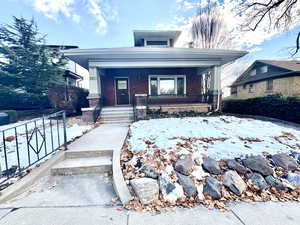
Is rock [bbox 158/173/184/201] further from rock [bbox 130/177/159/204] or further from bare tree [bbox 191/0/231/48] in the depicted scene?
bare tree [bbox 191/0/231/48]

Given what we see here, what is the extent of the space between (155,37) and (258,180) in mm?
11259

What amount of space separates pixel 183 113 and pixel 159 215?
6.37 metres

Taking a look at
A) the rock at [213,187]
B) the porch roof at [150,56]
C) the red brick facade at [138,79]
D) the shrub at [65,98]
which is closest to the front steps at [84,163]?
the rock at [213,187]

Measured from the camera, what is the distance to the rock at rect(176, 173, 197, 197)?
2.15 meters

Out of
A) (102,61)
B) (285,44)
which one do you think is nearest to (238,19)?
(285,44)

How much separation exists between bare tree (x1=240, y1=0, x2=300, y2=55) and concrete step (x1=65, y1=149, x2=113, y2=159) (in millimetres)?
9336

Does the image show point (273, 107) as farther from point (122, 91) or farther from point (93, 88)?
point (93, 88)

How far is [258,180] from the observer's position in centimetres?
236

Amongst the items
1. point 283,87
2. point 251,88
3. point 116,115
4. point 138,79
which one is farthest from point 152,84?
point 251,88

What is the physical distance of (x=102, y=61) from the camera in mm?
7426

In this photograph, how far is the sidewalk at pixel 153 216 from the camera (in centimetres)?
169

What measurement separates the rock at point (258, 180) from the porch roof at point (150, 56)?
668 centimetres

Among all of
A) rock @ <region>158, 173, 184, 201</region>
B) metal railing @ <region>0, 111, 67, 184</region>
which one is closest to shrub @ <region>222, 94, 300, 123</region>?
rock @ <region>158, 173, 184, 201</region>

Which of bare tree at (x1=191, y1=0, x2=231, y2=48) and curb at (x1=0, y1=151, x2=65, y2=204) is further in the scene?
bare tree at (x1=191, y1=0, x2=231, y2=48)
